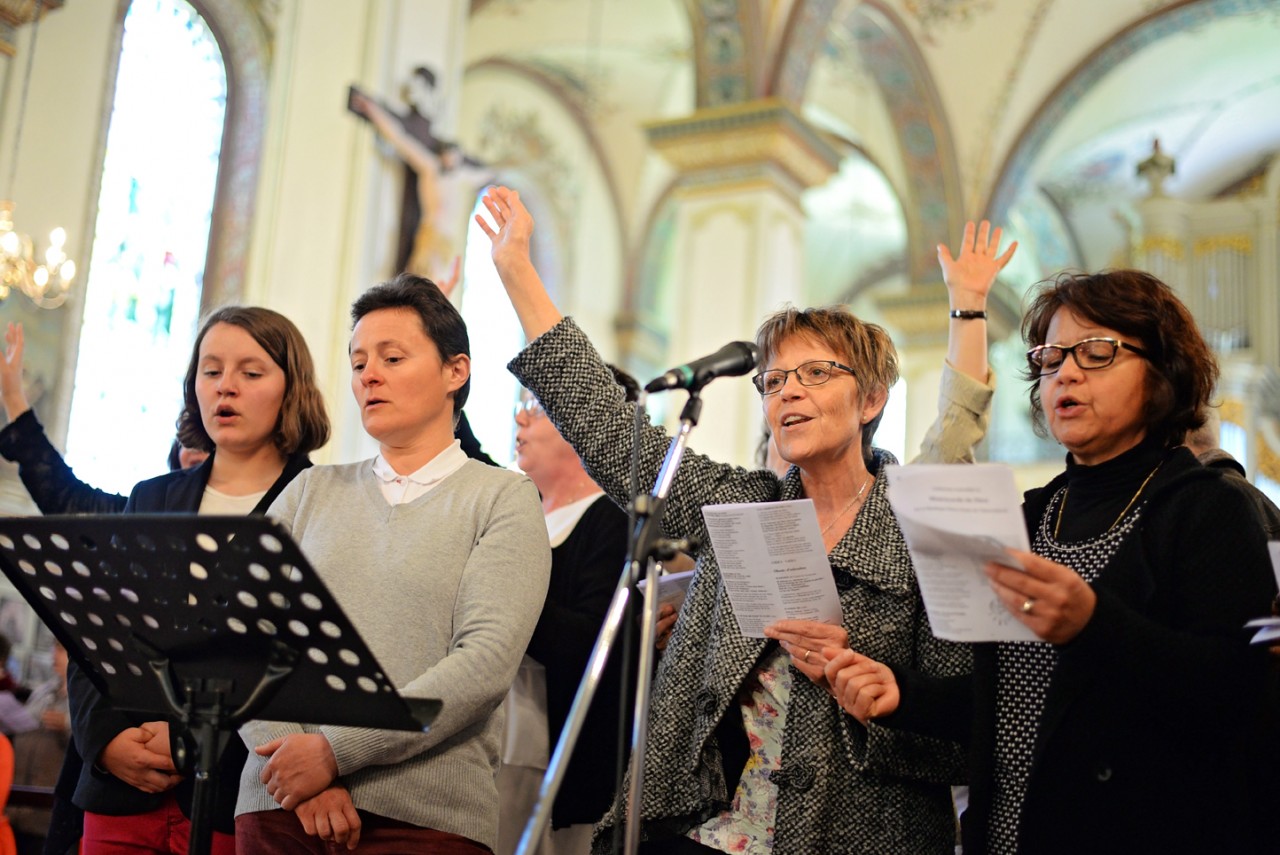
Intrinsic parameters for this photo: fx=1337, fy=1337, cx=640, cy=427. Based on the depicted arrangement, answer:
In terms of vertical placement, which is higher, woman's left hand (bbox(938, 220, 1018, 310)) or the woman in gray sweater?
woman's left hand (bbox(938, 220, 1018, 310))

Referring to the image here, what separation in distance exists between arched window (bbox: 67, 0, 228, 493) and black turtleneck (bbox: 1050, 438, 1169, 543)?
21.6ft

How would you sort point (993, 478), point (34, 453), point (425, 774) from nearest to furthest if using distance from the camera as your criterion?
point (993, 478)
point (425, 774)
point (34, 453)

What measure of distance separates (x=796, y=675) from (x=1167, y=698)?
1.97 ft

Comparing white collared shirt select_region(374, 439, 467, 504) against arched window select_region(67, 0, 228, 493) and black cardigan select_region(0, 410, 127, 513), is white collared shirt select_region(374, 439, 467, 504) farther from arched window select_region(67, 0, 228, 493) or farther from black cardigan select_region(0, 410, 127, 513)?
arched window select_region(67, 0, 228, 493)

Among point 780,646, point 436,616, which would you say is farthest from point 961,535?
point 436,616

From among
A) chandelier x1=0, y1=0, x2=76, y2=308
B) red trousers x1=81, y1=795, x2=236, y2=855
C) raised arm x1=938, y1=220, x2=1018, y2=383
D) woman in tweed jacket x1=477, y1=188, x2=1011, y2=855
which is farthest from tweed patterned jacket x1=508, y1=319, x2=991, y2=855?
chandelier x1=0, y1=0, x2=76, y2=308

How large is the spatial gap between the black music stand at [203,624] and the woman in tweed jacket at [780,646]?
584mm

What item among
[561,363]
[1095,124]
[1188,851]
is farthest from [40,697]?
[1095,124]

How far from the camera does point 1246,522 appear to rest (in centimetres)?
188

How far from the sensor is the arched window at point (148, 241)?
7680mm

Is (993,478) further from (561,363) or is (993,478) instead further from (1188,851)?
(561,363)

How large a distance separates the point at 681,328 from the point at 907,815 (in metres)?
6.39

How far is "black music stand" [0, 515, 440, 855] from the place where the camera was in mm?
1734

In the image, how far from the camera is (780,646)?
222 cm
